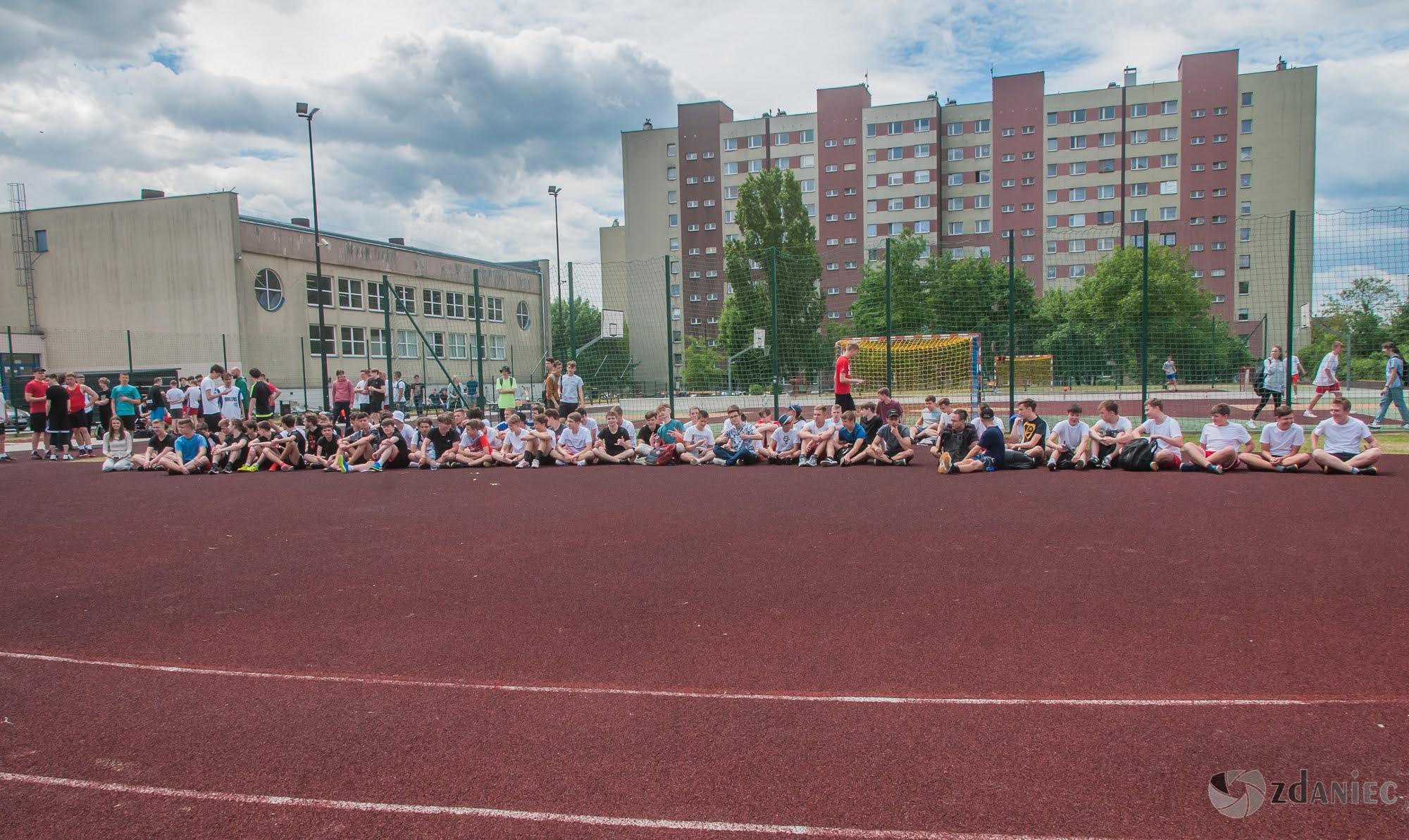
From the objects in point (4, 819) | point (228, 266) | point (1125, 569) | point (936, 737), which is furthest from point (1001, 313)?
point (228, 266)

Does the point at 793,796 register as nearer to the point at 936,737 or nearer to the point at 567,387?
the point at 936,737

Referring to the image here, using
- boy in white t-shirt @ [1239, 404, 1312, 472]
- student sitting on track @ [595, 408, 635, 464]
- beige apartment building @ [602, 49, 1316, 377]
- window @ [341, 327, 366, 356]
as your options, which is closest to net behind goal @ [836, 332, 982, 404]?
student sitting on track @ [595, 408, 635, 464]

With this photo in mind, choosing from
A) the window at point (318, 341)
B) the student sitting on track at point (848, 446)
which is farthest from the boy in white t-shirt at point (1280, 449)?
the window at point (318, 341)

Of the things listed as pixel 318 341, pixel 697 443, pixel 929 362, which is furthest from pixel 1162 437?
pixel 318 341

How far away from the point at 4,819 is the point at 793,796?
3.05 metres

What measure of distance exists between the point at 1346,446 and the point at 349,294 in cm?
4475

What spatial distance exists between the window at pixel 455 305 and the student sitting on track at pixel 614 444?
3823cm

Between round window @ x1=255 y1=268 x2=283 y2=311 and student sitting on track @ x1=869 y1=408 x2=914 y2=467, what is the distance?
36.3 metres

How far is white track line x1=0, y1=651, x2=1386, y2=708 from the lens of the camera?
3971mm

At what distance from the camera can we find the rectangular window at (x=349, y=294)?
44.7 metres

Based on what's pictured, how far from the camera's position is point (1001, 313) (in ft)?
61.3

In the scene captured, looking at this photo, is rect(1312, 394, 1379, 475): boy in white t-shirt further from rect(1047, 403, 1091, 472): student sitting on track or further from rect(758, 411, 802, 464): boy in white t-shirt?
rect(758, 411, 802, 464): boy in white t-shirt

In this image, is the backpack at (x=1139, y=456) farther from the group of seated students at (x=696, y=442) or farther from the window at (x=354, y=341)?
the window at (x=354, y=341)

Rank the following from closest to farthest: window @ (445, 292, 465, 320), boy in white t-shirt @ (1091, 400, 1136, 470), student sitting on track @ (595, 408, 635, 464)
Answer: boy in white t-shirt @ (1091, 400, 1136, 470)
student sitting on track @ (595, 408, 635, 464)
window @ (445, 292, 465, 320)
